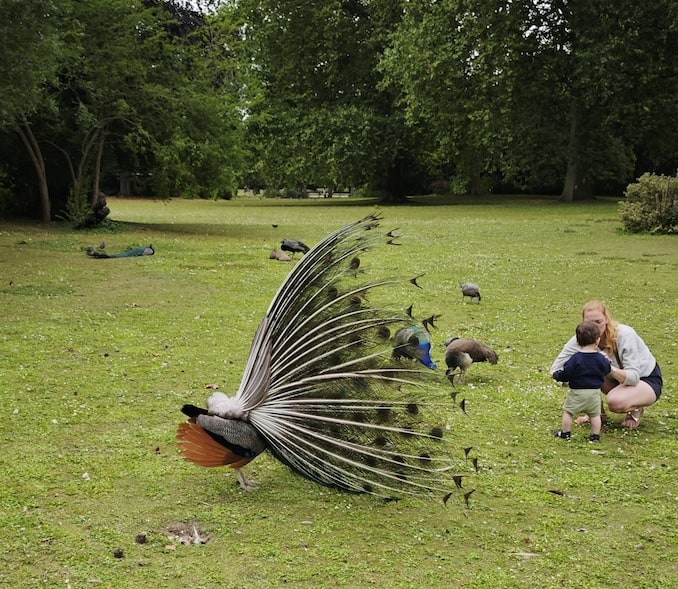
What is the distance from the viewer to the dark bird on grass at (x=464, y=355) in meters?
7.52

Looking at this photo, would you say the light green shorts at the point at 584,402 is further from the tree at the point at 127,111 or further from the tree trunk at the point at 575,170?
the tree trunk at the point at 575,170

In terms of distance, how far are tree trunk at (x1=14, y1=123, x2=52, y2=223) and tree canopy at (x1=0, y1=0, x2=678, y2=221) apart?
0.09 meters

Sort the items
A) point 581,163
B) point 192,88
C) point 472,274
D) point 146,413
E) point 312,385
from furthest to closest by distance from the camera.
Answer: point 581,163 → point 192,88 → point 472,274 → point 146,413 → point 312,385

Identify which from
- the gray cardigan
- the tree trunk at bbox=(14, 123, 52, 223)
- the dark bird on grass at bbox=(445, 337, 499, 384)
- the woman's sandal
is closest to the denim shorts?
the gray cardigan

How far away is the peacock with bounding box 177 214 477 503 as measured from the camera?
191 inches

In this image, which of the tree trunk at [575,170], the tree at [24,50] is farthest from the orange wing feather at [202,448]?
the tree trunk at [575,170]

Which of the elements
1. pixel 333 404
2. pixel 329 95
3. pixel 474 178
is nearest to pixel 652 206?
pixel 333 404

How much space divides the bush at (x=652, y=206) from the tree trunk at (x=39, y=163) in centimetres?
1871

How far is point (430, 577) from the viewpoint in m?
4.22

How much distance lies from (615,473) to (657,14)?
3478 centimetres

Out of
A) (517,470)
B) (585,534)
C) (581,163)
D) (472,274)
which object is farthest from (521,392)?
(581,163)

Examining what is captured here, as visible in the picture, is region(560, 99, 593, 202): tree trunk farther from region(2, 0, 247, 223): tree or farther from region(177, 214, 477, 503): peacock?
region(177, 214, 477, 503): peacock

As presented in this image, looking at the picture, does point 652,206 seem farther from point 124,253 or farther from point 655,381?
point 655,381

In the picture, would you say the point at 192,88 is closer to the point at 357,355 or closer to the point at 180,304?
the point at 180,304
